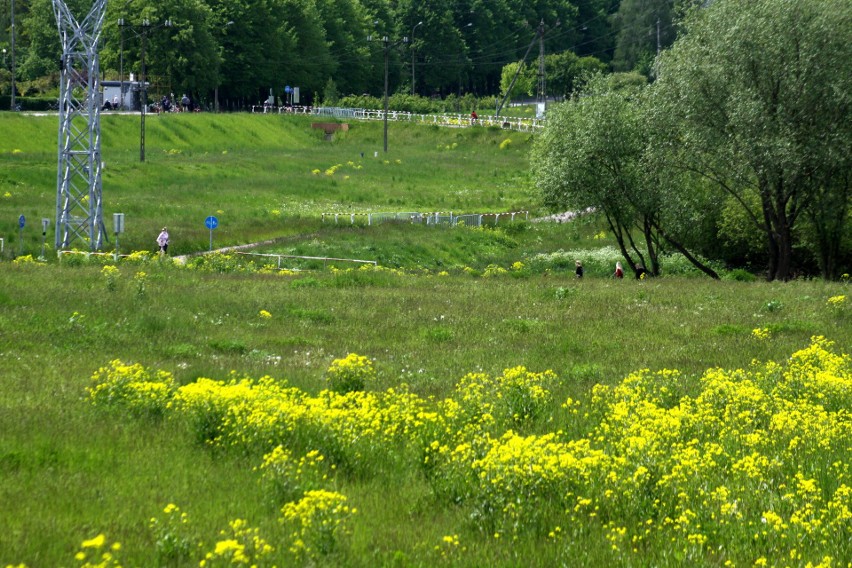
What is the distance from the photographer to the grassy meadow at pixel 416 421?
898 cm

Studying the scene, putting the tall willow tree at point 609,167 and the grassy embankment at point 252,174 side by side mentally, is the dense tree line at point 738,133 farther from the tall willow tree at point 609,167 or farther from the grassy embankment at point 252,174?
the grassy embankment at point 252,174

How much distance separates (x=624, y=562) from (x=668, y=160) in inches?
1223

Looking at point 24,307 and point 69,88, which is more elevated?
point 69,88

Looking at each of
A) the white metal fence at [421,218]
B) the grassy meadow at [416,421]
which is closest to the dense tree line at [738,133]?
the grassy meadow at [416,421]

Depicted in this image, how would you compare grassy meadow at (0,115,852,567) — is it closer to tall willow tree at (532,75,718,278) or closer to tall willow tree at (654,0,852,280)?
tall willow tree at (654,0,852,280)

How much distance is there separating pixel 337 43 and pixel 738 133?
376ft

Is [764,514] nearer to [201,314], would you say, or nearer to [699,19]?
[201,314]

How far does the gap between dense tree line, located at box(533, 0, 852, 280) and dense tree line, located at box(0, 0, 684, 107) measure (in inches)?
1839

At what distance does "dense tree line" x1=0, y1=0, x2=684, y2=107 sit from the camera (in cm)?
11069

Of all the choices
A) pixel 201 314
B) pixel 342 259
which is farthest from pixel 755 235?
pixel 201 314

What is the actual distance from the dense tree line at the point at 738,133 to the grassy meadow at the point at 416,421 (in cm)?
627

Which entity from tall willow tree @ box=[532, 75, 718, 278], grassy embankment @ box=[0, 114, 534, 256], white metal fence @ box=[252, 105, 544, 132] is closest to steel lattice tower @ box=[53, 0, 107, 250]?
grassy embankment @ box=[0, 114, 534, 256]

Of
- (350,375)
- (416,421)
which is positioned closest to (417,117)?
(350,375)

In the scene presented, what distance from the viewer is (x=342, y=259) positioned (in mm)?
41875
